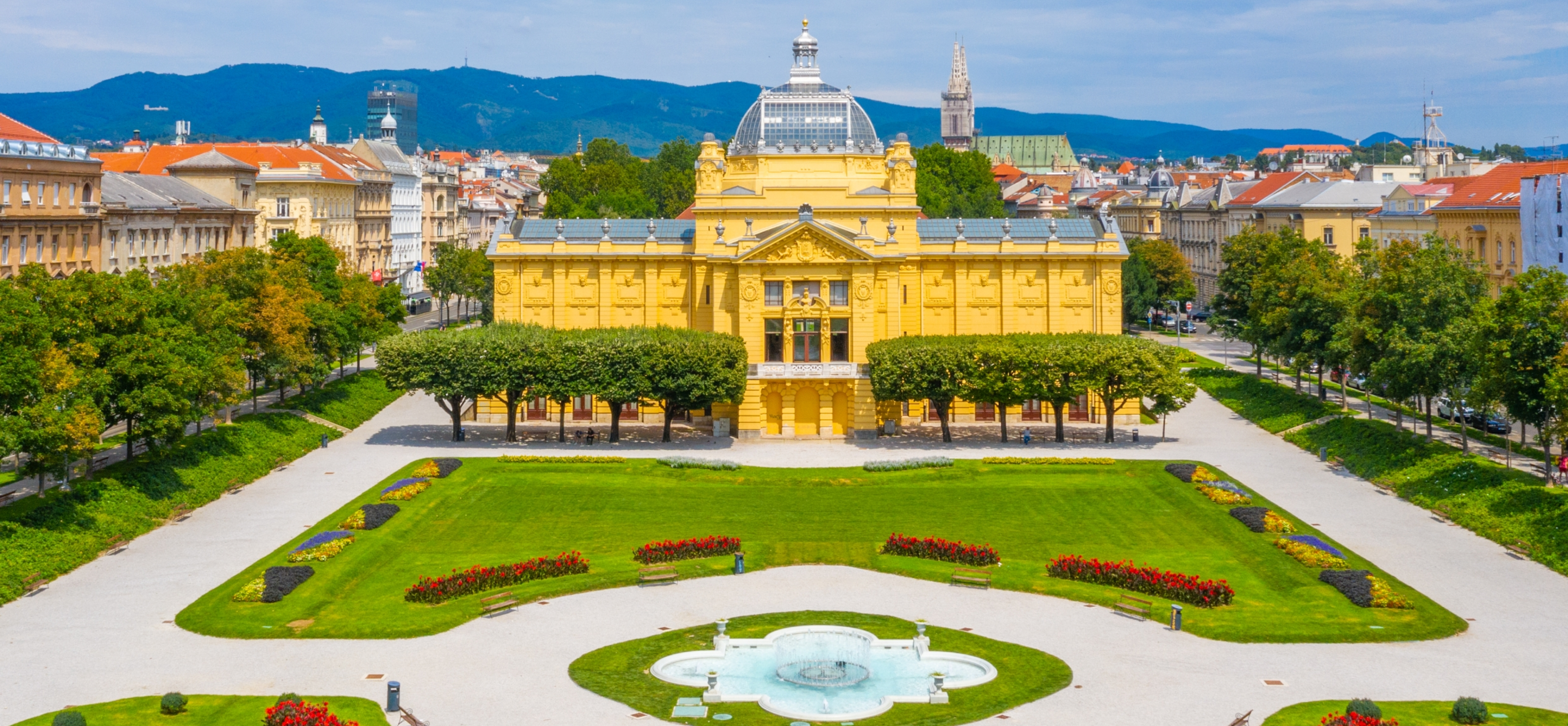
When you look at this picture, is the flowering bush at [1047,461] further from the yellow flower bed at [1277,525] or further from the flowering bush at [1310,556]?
the flowering bush at [1310,556]

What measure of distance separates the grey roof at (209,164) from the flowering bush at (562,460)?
63842 millimetres

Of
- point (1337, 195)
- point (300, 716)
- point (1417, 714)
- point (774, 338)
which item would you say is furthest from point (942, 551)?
point (1337, 195)

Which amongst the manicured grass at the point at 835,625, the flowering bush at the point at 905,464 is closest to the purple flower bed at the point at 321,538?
the manicured grass at the point at 835,625

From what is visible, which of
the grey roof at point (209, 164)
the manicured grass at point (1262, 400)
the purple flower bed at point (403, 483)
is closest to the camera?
the purple flower bed at point (403, 483)

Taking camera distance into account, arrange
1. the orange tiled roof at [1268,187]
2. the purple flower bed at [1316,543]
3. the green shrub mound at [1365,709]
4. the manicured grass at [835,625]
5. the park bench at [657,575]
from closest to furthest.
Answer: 1. the green shrub mound at [1365,709]
2. the manicured grass at [835,625]
3. the park bench at [657,575]
4. the purple flower bed at [1316,543]
5. the orange tiled roof at [1268,187]

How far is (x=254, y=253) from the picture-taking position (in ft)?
315

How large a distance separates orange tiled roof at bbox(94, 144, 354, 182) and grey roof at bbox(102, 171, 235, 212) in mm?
4194

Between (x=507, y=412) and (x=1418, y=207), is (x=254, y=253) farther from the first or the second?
(x=1418, y=207)

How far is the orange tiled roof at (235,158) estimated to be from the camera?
143125 mm

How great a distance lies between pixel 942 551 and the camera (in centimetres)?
6325

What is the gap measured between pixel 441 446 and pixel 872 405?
84.0 ft

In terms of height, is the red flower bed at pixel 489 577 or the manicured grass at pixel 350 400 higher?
the manicured grass at pixel 350 400

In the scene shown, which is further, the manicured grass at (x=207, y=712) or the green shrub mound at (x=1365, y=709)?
the manicured grass at (x=207, y=712)

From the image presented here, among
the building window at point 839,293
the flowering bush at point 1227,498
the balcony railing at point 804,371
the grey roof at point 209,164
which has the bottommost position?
the flowering bush at point 1227,498
